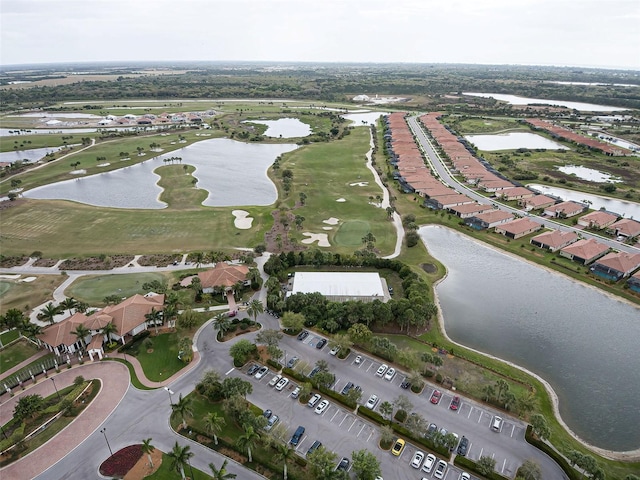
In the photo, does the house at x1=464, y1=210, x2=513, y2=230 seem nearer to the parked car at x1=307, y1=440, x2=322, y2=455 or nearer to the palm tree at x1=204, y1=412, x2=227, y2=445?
the parked car at x1=307, y1=440, x2=322, y2=455

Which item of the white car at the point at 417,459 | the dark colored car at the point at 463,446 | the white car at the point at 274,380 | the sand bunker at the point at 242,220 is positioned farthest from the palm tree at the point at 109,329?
the dark colored car at the point at 463,446

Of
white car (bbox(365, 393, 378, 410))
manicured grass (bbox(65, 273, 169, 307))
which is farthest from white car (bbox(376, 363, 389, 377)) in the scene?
manicured grass (bbox(65, 273, 169, 307))

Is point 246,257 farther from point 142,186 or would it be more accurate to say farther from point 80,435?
point 142,186

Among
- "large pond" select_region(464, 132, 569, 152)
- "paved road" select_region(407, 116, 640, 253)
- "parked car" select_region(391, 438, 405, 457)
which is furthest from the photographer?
"large pond" select_region(464, 132, 569, 152)

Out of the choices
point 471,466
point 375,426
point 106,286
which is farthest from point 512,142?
point 106,286

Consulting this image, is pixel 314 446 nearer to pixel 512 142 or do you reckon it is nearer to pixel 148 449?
pixel 148 449

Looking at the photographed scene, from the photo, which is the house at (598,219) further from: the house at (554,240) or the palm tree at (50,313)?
the palm tree at (50,313)
